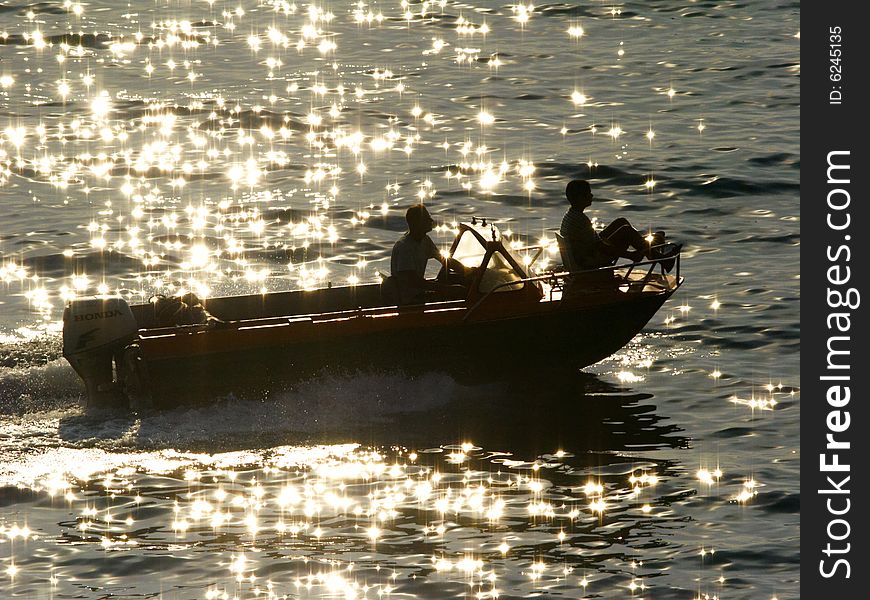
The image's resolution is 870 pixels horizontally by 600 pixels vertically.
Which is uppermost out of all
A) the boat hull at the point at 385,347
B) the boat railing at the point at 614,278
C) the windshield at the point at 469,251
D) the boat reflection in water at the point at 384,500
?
the windshield at the point at 469,251

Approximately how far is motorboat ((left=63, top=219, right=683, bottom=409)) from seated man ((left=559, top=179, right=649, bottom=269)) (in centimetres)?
21

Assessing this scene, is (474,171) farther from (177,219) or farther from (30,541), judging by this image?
(30,541)

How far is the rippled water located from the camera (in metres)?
12.5

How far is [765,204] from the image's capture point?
23.2 m

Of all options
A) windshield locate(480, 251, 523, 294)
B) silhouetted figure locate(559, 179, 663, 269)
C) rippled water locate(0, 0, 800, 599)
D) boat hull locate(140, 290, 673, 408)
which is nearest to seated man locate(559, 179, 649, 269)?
silhouetted figure locate(559, 179, 663, 269)

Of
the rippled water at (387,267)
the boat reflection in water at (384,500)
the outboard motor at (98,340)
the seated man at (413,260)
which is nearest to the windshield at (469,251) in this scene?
the seated man at (413,260)

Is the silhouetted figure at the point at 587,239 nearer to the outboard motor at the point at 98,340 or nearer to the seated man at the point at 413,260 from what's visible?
the seated man at the point at 413,260

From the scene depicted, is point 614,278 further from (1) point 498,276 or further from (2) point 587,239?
(1) point 498,276

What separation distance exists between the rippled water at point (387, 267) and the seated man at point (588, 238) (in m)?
1.23

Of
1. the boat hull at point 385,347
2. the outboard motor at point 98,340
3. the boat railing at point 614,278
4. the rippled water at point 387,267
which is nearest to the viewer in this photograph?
the rippled water at point 387,267

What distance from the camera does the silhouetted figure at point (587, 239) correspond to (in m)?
16.3

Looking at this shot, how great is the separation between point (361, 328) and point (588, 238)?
2788 millimetres

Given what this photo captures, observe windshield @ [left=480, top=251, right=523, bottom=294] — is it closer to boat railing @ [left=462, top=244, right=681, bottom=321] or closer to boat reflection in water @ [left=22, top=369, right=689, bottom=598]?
boat railing @ [left=462, top=244, right=681, bottom=321]

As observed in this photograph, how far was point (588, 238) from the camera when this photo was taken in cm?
1639
